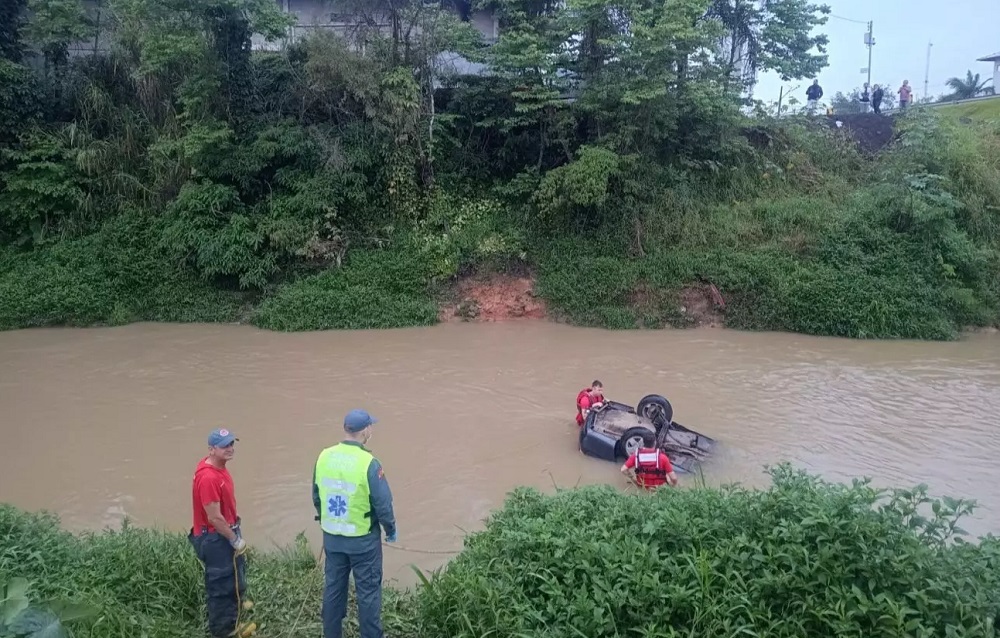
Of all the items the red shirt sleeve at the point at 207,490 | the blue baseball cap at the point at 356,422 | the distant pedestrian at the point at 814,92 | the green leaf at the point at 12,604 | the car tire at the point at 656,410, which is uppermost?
the distant pedestrian at the point at 814,92

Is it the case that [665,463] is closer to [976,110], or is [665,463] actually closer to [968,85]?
[976,110]

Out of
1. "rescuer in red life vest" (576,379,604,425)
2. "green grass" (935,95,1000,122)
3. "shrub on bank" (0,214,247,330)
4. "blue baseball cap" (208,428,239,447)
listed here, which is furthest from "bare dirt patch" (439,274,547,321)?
"green grass" (935,95,1000,122)

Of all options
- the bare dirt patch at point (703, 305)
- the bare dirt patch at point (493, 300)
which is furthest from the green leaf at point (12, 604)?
the bare dirt patch at point (703, 305)

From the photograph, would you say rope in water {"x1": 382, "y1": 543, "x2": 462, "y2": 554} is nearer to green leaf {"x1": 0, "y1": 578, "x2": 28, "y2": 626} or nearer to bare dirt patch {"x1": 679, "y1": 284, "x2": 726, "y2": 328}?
green leaf {"x1": 0, "y1": 578, "x2": 28, "y2": 626}

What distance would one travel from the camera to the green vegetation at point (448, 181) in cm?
1539

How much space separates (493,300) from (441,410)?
6002mm

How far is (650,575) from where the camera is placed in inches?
168

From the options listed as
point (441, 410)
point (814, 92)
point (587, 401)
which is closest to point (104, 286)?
point (441, 410)

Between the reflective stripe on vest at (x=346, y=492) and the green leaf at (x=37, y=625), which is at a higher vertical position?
the reflective stripe on vest at (x=346, y=492)

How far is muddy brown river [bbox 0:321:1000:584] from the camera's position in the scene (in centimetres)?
771

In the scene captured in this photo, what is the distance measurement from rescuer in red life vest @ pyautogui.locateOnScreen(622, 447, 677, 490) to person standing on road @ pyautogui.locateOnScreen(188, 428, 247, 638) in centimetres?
429

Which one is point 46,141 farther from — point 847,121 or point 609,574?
point 847,121

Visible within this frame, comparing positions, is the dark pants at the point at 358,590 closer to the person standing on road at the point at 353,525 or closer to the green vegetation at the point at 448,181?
the person standing on road at the point at 353,525

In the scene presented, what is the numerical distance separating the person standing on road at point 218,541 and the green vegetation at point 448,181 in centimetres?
1063
